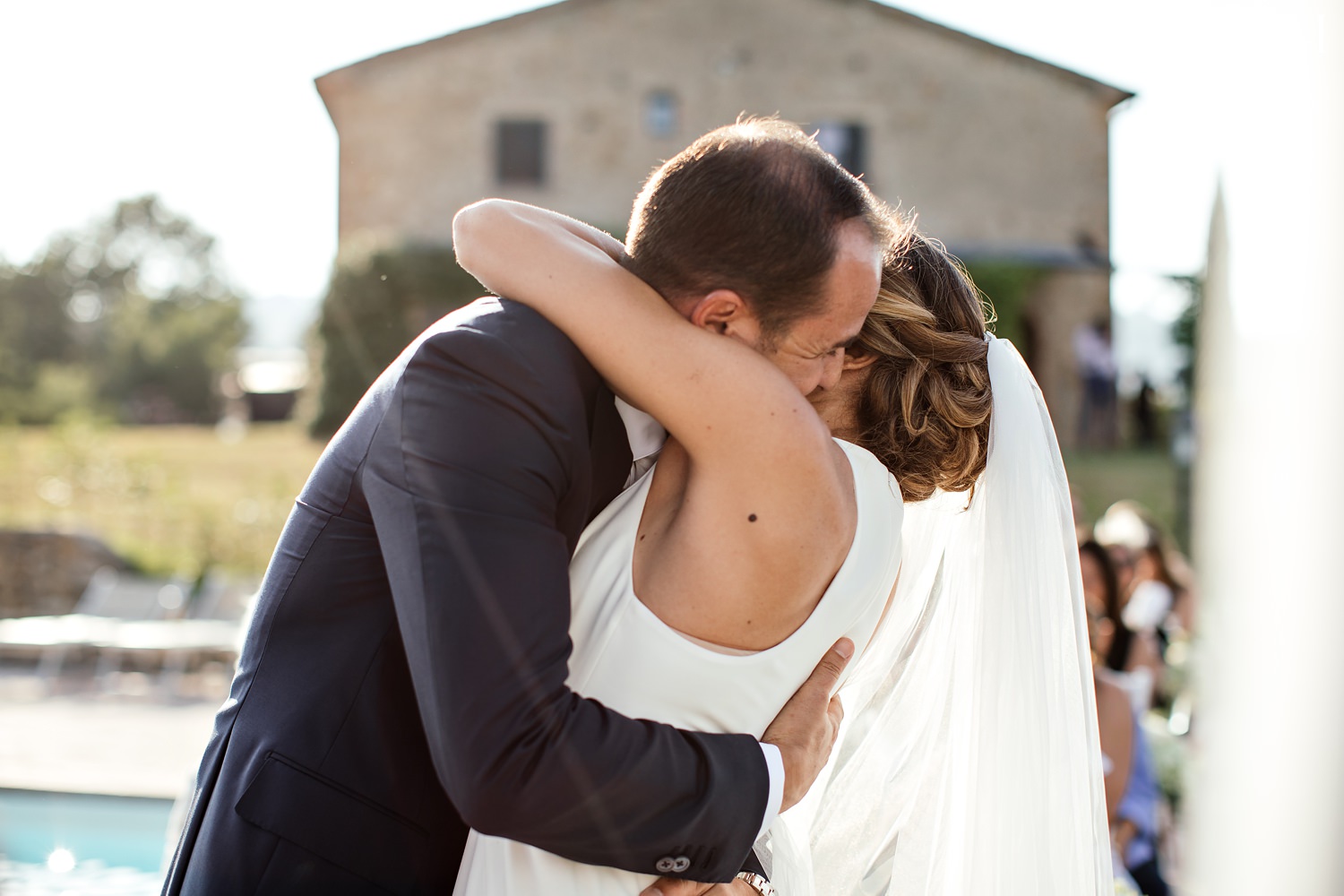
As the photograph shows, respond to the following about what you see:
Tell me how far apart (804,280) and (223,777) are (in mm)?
1045

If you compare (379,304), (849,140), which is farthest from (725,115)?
(379,304)

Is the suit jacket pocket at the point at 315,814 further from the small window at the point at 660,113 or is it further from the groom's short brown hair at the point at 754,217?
the small window at the point at 660,113

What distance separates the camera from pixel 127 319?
45.0 metres

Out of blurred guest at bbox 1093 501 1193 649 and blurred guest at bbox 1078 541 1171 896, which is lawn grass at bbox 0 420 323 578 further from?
blurred guest at bbox 1078 541 1171 896

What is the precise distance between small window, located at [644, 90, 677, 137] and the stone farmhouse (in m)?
0.03

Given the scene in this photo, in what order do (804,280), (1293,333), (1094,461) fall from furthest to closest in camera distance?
(1094,461) < (1293,333) < (804,280)

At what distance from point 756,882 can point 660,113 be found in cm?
1903

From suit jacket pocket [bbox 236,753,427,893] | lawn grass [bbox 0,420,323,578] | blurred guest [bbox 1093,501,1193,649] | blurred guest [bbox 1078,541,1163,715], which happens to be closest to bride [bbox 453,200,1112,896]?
suit jacket pocket [bbox 236,753,427,893]

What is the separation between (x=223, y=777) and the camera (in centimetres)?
157

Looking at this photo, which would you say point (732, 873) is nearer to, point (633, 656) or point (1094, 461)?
point (633, 656)

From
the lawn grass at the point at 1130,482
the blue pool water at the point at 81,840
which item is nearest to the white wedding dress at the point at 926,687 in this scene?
the blue pool water at the point at 81,840

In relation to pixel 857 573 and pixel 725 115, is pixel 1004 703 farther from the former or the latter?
pixel 725 115

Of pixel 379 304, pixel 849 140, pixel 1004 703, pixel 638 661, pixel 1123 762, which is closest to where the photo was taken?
pixel 638 661

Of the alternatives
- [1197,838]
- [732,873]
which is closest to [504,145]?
[1197,838]
